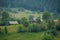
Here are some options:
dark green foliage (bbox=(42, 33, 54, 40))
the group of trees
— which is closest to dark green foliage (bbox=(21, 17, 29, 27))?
the group of trees

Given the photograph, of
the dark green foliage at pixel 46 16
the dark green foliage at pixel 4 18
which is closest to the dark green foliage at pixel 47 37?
the dark green foliage at pixel 46 16

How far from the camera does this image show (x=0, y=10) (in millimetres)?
3176

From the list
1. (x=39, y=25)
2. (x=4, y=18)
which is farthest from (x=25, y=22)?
(x=4, y=18)

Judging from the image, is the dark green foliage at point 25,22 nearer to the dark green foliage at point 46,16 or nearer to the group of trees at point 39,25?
the group of trees at point 39,25

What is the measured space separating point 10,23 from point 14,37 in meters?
0.26

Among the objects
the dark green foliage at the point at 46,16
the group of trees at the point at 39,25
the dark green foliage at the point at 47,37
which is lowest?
the dark green foliage at the point at 47,37

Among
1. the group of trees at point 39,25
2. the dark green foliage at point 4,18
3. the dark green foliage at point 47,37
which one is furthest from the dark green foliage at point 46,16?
the dark green foliage at point 4,18

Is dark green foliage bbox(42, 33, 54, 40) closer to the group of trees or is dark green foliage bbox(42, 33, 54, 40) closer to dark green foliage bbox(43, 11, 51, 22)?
the group of trees

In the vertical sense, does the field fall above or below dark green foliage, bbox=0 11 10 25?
below

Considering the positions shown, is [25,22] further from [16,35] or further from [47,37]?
[47,37]

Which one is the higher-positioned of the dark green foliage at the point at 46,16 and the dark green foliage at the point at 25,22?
the dark green foliage at the point at 46,16

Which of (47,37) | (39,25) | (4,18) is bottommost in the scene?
(47,37)

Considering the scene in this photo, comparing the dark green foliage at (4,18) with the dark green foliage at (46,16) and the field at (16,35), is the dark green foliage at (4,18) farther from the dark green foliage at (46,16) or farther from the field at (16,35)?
the dark green foliage at (46,16)

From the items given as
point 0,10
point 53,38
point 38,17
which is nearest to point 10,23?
point 0,10
